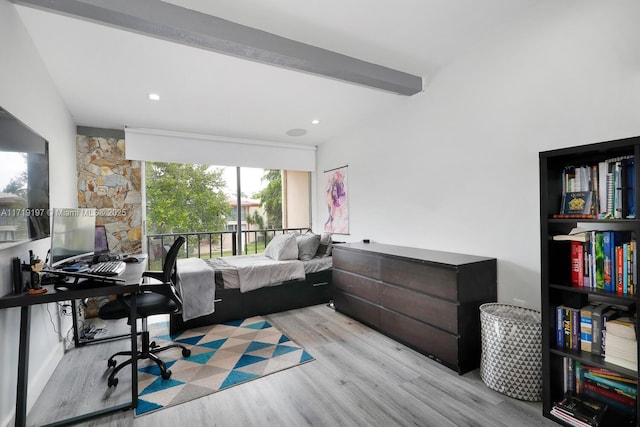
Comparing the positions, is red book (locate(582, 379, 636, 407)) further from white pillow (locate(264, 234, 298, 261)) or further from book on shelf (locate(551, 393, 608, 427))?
white pillow (locate(264, 234, 298, 261))

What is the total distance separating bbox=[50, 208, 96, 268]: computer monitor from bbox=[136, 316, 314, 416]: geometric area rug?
1044 millimetres

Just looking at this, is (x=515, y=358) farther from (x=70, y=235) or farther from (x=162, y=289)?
(x=70, y=235)

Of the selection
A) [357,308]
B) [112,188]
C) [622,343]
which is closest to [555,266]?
[622,343]

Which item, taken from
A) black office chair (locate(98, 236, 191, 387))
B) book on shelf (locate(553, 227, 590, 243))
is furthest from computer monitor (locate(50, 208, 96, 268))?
book on shelf (locate(553, 227, 590, 243))

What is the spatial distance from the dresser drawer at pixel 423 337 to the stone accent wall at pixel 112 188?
3479 mm

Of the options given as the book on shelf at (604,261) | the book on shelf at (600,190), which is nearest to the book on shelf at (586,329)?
the book on shelf at (604,261)

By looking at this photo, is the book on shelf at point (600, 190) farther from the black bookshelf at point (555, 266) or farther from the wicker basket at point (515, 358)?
the wicker basket at point (515, 358)

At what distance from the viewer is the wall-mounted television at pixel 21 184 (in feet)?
5.31

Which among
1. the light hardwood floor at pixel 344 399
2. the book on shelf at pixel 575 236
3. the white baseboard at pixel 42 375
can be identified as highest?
the book on shelf at pixel 575 236

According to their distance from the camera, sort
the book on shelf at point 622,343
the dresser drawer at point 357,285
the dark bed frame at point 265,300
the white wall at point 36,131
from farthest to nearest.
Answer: the dark bed frame at point 265,300
the dresser drawer at point 357,285
the white wall at point 36,131
the book on shelf at point 622,343

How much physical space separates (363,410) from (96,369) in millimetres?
2159

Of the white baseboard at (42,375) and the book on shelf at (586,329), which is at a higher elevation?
the book on shelf at (586,329)

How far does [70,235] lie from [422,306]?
2.78m

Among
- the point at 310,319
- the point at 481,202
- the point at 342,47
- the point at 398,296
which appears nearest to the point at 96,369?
the point at 310,319
